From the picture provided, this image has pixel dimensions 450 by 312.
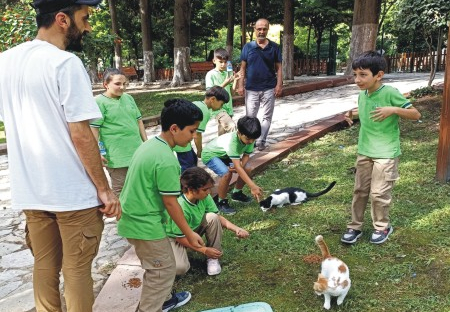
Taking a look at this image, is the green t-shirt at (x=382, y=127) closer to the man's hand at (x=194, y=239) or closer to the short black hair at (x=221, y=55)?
the man's hand at (x=194, y=239)

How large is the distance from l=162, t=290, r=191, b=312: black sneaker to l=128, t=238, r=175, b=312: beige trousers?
276mm

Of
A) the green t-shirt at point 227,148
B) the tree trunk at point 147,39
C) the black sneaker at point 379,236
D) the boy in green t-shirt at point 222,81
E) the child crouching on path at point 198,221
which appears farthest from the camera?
the tree trunk at point 147,39

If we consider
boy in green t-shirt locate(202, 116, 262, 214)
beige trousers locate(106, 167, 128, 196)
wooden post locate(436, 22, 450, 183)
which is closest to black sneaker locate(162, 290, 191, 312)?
boy in green t-shirt locate(202, 116, 262, 214)

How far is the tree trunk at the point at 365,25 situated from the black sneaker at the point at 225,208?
914cm

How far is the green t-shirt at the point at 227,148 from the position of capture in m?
3.91

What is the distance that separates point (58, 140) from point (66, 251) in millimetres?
525

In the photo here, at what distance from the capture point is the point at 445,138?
14.3ft

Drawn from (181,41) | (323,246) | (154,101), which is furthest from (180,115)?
(181,41)

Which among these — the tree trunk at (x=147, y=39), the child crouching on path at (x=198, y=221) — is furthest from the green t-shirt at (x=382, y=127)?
the tree trunk at (x=147, y=39)

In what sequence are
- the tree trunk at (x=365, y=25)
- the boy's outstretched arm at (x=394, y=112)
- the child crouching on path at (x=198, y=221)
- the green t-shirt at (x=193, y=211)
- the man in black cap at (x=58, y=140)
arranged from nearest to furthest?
1. the man in black cap at (x=58, y=140)
2. the child crouching on path at (x=198, y=221)
3. the green t-shirt at (x=193, y=211)
4. the boy's outstretched arm at (x=394, y=112)
5. the tree trunk at (x=365, y=25)

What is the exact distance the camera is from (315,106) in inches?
392

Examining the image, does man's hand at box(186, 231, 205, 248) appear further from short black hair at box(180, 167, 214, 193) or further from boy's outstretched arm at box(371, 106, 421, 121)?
boy's outstretched arm at box(371, 106, 421, 121)

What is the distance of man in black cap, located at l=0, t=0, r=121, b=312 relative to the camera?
1.80 meters

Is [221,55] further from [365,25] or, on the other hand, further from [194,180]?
[365,25]
